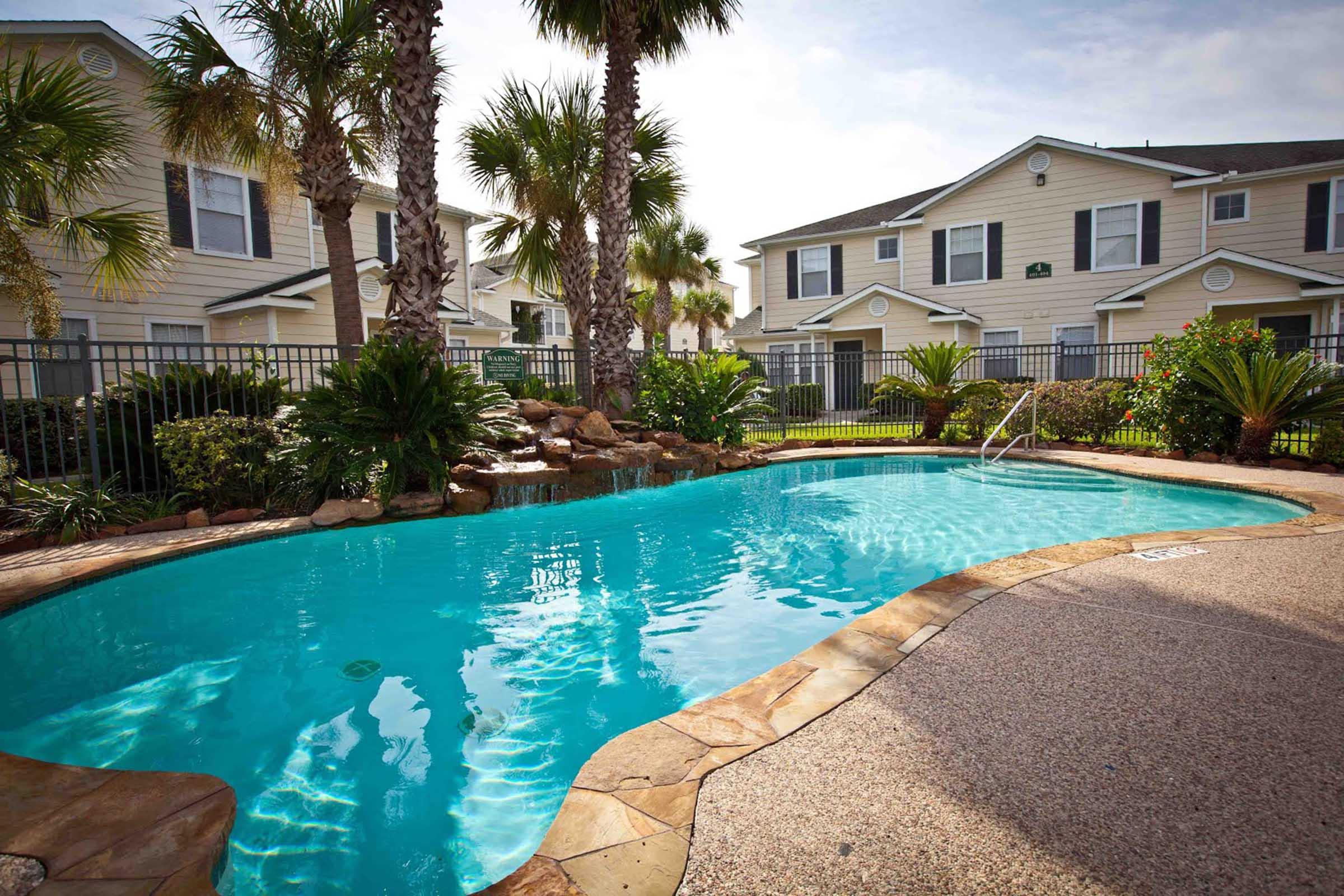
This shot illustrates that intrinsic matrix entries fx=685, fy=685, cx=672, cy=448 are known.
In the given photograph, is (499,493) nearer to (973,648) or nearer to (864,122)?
(973,648)

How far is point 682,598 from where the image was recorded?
215 inches

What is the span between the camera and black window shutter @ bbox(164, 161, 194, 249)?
46.9 ft

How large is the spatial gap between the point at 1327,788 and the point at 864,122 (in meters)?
12.2

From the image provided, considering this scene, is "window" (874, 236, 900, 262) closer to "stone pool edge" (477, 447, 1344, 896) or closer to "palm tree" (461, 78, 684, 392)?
"palm tree" (461, 78, 684, 392)

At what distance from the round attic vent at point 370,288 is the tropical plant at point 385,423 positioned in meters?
10.0

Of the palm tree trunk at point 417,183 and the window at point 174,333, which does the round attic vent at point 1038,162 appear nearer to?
the palm tree trunk at point 417,183

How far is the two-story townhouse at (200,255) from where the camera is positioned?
13203mm

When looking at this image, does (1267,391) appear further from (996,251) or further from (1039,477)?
(996,251)

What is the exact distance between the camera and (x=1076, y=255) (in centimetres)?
1883

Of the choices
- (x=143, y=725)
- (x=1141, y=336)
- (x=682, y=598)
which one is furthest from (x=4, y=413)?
(x=1141, y=336)

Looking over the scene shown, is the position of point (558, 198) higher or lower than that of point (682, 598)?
higher

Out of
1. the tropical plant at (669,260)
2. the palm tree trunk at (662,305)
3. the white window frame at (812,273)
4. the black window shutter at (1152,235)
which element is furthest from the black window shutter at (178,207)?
the black window shutter at (1152,235)

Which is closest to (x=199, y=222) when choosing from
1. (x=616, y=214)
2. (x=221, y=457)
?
(x=616, y=214)

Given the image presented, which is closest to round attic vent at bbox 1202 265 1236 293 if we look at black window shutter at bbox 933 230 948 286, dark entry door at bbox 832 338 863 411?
black window shutter at bbox 933 230 948 286
